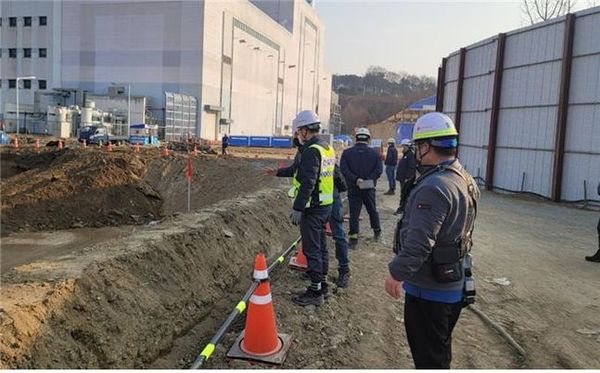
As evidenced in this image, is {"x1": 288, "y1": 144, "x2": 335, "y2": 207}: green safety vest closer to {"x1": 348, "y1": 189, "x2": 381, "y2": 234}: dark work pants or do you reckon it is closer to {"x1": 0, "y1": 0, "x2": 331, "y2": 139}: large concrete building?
{"x1": 348, "y1": 189, "x2": 381, "y2": 234}: dark work pants

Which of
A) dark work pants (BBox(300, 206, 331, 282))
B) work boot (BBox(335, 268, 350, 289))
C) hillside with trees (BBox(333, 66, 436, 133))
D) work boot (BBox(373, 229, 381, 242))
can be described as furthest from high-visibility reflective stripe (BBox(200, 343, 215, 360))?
hillside with trees (BBox(333, 66, 436, 133))

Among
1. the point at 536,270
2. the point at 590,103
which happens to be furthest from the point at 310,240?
the point at 590,103

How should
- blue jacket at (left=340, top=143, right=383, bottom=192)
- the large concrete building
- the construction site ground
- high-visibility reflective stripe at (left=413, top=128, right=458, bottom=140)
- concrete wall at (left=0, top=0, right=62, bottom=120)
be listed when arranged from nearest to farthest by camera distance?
1. high-visibility reflective stripe at (left=413, top=128, right=458, bottom=140)
2. the construction site ground
3. blue jacket at (left=340, top=143, right=383, bottom=192)
4. the large concrete building
5. concrete wall at (left=0, top=0, right=62, bottom=120)

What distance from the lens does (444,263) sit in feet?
10.4

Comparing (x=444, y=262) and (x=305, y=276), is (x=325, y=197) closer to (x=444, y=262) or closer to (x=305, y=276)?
(x=305, y=276)

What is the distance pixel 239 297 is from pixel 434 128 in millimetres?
4313

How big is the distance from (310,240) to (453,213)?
2865 millimetres

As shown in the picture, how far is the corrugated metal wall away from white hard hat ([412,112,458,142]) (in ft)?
50.1

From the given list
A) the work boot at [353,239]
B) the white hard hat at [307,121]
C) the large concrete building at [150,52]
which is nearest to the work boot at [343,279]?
the white hard hat at [307,121]

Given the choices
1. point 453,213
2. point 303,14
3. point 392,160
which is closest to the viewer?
point 453,213

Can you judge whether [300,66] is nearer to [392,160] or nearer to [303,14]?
[303,14]

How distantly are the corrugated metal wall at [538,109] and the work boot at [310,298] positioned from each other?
1384 cm

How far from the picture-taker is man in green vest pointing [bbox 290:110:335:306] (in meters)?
5.68

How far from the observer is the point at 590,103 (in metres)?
16.5
